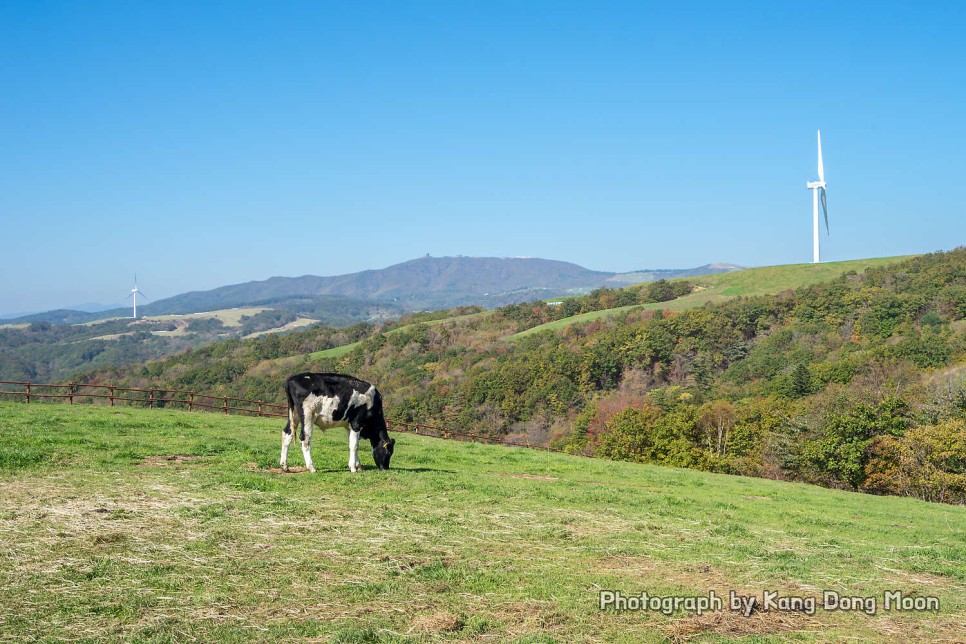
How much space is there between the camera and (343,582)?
28.1ft

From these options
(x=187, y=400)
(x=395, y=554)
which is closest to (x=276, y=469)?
(x=395, y=554)

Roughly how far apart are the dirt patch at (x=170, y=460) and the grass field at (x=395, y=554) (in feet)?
0.28

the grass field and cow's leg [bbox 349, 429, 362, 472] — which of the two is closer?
the grass field

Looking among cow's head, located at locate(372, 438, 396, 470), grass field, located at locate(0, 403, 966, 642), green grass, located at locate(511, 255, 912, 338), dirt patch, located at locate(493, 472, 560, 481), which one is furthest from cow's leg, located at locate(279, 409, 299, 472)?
green grass, located at locate(511, 255, 912, 338)

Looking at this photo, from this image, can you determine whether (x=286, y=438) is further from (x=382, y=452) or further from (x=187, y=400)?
(x=187, y=400)

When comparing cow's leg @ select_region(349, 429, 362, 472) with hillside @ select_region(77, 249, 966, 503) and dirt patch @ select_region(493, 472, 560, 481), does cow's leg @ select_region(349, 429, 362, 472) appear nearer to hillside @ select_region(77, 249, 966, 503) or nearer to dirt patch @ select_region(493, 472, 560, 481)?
dirt patch @ select_region(493, 472, 560, 481)

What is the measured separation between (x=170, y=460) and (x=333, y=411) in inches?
156

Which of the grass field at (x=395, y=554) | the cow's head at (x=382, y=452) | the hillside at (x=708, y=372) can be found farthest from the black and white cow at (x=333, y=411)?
the hillside at (x=708, y=372)

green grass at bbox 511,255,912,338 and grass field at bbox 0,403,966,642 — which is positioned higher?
green grass at bbox 511,255,912,338

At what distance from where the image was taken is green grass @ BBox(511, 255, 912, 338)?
412 ft

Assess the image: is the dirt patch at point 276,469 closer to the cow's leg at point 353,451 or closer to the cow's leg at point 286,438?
the cow's leg at point 286,438

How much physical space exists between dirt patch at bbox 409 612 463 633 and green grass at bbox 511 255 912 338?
116565mm

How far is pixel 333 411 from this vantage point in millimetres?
16734

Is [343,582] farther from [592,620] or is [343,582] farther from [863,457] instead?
[863,457]
